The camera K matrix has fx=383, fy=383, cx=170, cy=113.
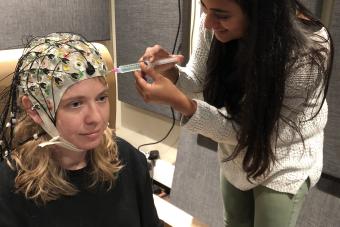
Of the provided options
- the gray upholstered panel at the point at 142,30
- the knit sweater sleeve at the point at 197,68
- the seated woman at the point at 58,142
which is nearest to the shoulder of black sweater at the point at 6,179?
the seated woman at the point at 58,142

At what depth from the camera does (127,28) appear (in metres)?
2.33

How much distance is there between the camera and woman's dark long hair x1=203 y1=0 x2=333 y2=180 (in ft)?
3.26

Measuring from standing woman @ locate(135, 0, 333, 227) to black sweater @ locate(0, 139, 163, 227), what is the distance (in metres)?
0.23

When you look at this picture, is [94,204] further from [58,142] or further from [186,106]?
[186,106]

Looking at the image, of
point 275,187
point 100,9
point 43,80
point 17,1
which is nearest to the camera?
point 43,80

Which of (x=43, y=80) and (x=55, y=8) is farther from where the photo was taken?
(x=55, y=8)

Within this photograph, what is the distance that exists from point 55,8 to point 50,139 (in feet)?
4.25

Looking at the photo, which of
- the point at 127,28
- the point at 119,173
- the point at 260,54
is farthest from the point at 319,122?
the point at 127,28

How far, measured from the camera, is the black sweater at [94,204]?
3.26 ft

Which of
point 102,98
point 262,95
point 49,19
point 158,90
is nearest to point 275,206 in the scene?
point 262,95

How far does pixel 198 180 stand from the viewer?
6.86 feet

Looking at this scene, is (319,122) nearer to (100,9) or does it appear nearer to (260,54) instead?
(260,54)

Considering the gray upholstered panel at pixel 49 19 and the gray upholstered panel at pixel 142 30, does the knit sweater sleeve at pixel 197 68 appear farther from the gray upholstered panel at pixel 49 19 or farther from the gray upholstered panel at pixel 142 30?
the gray upholstered panel at pixel 49 19

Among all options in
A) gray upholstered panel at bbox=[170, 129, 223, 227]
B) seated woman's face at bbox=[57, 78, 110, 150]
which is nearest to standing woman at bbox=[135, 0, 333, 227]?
seated woman's face at bbox=[57, 78, 110, 150]
